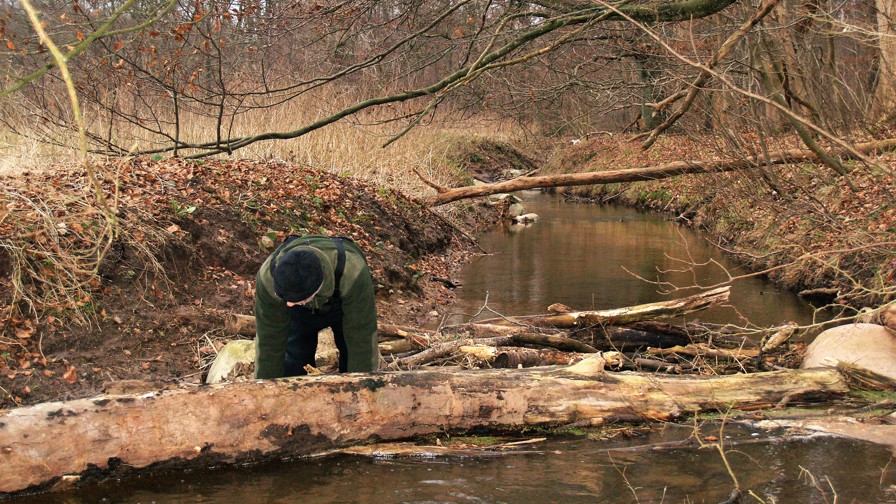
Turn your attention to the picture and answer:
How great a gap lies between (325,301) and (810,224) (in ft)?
25.8

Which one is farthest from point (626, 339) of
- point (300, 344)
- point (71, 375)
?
point (71, 375)

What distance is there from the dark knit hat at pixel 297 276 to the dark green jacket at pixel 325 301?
11 centimetres

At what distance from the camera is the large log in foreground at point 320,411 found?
4.37m

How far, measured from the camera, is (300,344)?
17.7 ft

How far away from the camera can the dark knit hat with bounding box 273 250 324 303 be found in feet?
15.2

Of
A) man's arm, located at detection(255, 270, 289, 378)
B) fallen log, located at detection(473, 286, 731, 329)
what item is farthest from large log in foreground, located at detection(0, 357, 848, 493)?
fallen log, located at detection(473, 286, 731, 329)

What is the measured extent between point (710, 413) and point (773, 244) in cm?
649

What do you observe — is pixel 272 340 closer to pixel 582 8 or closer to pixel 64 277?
pixel 64 277

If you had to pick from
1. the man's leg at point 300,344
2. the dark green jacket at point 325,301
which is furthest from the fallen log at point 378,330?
the dark green jacket at point 325,301

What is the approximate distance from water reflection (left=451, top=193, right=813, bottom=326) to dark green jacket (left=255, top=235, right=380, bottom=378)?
3.10 m

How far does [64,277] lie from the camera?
7.00 meters

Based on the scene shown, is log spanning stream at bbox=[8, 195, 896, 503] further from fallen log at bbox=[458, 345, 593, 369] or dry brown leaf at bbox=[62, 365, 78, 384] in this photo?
dry brown leaf at bbox=[62, 365, 78, 384]

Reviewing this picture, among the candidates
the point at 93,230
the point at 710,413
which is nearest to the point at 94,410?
the point at 93,230

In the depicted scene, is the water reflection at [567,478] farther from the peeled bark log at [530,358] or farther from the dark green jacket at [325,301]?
the peeled bark log at [530,358]
